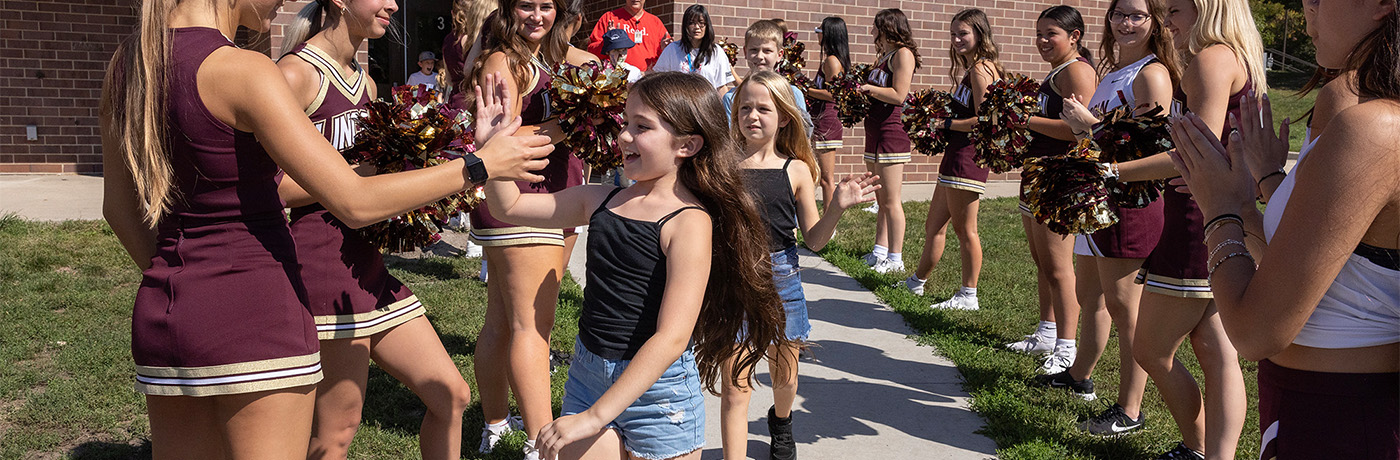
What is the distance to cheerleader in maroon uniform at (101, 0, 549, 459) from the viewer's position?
2.05 metres

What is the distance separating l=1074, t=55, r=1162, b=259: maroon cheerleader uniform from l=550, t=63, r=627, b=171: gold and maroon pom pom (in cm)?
203

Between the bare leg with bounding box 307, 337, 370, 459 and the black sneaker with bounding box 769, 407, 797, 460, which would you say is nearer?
the bare leg with bounding box 307, 337, 370, 459

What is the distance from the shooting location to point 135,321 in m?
2.19

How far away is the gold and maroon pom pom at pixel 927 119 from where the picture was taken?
700 centimetres

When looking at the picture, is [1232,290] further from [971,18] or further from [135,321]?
[971,18]

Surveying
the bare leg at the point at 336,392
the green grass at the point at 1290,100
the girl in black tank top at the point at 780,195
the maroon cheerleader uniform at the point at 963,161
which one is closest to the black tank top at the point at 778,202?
the girl in black tank top at the point at 780,195

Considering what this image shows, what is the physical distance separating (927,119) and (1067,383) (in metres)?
2.70

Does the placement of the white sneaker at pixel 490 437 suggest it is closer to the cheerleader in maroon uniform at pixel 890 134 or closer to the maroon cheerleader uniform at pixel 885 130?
the cheerleader in maroon uniform at pixel 890 134

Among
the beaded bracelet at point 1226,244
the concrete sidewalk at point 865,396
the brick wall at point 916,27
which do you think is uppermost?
the brick wall at point 916,27

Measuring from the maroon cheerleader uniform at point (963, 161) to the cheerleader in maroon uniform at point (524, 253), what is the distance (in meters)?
3.25

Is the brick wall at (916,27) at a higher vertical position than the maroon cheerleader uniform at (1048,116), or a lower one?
higher

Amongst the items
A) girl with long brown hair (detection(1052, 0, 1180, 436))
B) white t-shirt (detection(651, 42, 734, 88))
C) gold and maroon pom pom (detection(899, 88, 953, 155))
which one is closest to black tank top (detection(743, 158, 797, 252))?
girl with long brown hair (detection(1052, 0, 1180, 436))

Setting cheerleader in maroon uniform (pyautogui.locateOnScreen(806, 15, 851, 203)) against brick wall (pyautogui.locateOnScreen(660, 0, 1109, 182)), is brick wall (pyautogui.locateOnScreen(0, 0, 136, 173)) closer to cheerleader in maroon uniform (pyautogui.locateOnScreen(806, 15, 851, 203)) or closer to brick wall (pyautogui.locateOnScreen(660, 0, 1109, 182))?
brick wall (pyautogui.locateOnScreen(660, 0, 1109, 182))

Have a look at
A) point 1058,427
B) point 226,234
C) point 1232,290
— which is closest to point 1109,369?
point 1058,427
